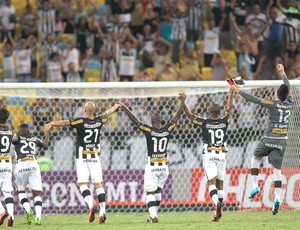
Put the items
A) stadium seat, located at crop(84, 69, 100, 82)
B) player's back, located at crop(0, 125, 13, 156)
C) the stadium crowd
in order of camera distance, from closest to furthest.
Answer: player's back, located at crop(0, 125, 13, 156) → the stadium crowd → stadium seat, located at crop(84, 69, 100, 82)

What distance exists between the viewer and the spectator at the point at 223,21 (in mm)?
26188

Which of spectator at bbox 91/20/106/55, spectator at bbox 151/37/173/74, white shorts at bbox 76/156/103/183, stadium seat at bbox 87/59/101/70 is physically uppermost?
spectator at bbox 91/20/106/55

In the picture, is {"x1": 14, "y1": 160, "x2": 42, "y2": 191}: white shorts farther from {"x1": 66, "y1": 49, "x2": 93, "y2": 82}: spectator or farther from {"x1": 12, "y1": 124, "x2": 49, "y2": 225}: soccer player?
{"x1": 66, "y1": 49, "x2": 93, "y2": 82}: spectator

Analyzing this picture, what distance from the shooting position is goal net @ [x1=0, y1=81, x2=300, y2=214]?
1986 centimetres

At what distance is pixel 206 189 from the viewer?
19984mm

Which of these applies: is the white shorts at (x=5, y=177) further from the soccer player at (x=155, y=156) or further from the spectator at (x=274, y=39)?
the spectator at (x=274, y=39)

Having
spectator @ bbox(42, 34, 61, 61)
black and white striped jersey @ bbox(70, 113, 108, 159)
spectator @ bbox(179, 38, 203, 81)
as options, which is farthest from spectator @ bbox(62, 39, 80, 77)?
black and white striped jersey @ bbox(70, 113, 108, 159)

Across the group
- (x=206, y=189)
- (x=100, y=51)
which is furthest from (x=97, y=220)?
(x=100, y=51)

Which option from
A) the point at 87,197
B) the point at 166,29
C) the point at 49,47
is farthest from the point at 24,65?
the point at 87,197

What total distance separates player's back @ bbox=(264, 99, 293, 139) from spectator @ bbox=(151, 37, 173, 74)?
7810 mm

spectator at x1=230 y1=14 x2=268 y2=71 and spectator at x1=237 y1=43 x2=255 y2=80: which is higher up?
spectator at x1=230 y1=14 x2=268 y2=71

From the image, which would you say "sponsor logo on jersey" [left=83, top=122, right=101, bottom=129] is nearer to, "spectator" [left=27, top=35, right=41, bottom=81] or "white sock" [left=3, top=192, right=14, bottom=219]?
"white sock" [left=3, top=192, right=14, bottom=219]

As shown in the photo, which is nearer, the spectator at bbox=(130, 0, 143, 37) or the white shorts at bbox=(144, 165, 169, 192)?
the white shorts at bbox=(144, 165, 169, 192)

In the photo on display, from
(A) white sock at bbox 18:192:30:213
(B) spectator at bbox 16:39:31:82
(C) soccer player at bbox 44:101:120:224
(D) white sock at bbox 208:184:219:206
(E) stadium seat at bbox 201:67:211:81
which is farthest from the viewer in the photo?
(E) stadium seat at bbox 201:67:211:81
